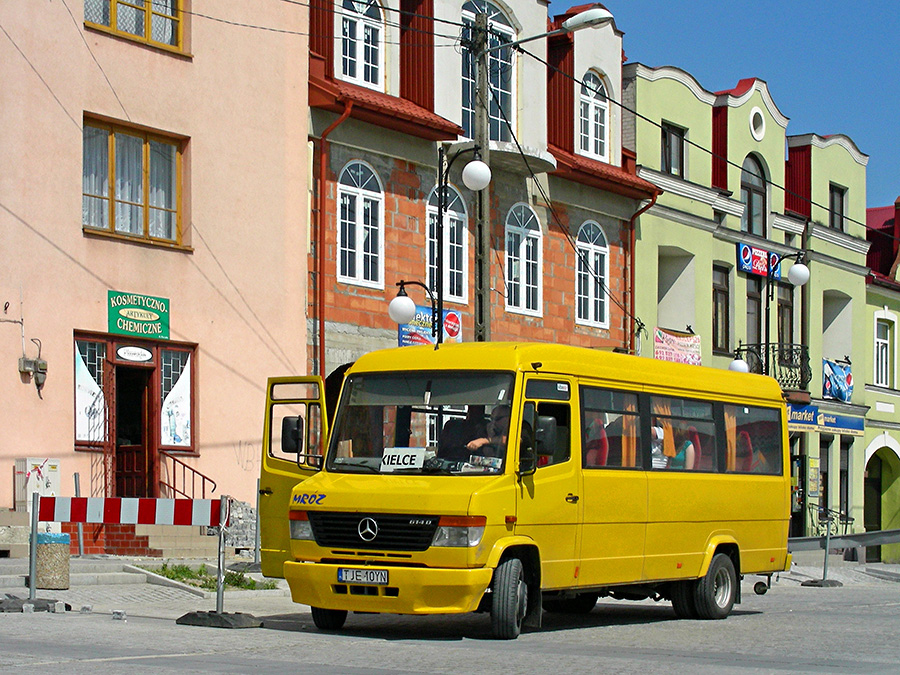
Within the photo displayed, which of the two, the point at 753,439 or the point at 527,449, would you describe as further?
the point at 753,439

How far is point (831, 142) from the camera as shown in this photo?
42.2m

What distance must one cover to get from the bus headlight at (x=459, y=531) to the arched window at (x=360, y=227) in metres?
13.0

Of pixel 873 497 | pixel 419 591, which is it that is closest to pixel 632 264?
pixel 873 497

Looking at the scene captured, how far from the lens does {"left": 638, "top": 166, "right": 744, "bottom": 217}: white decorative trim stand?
3388 centimetres

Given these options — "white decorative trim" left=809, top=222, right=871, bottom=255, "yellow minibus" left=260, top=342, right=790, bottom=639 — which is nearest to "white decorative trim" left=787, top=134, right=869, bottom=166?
"white decorative trim" left=809, top=222, right=871, bottom=255

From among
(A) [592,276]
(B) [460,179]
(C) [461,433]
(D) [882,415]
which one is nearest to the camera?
(C) [461,433]

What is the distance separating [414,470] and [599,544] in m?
2.23

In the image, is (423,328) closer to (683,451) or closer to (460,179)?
(460,179)

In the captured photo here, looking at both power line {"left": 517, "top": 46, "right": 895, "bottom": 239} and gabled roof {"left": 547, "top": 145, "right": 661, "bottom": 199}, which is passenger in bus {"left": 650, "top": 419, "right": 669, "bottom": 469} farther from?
gabled roof {"left": 547, "top": 145, "right": 661, "bottom": 199}

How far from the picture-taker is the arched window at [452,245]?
90.7ft

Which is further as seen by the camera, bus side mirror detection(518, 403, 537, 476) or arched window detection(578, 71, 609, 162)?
arched window detection(578, 71, 609, 162)

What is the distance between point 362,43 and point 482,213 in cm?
700

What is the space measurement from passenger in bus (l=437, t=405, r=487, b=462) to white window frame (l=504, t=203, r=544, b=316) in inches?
617

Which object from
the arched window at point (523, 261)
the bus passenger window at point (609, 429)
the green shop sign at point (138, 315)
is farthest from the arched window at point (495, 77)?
the bus passenger window at point (609, 429)
